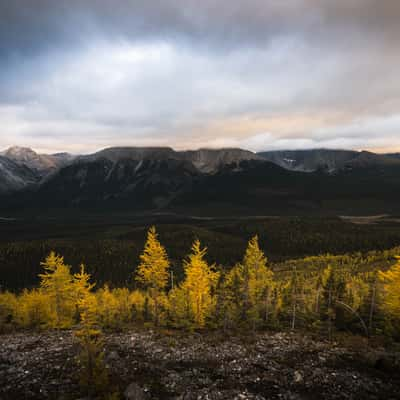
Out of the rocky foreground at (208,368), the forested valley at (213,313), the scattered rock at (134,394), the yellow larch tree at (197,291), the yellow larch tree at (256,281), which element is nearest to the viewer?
the scattered rock at (134,394)

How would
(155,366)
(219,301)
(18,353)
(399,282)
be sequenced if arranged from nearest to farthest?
(155,366) → (18,353) → (399,282) → (219,301)

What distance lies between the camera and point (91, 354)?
792 inches

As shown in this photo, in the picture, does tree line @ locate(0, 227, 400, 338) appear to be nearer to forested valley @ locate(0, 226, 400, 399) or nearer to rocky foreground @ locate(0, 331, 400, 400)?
forested valley @ locate(0, 226, 400, 399)

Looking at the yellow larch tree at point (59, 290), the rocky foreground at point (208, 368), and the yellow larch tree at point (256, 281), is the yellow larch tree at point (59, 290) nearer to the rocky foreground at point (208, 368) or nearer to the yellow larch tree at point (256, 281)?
the rocky foreground at point (208, 368)

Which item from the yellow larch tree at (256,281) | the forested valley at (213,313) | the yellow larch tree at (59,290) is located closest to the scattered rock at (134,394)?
the forested valley at (213,313)

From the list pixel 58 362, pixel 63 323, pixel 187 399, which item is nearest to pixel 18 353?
pixel 58 362

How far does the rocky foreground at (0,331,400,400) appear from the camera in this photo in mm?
21609

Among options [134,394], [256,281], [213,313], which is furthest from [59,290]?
[256,281]

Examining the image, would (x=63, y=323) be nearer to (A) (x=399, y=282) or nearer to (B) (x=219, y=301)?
(B) (x=219, y=301)

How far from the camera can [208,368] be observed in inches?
1041

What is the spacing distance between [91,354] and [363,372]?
23.9 meters

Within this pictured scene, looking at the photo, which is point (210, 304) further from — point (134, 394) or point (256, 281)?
point (134, 394)

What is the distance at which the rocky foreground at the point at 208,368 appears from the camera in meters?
21.6

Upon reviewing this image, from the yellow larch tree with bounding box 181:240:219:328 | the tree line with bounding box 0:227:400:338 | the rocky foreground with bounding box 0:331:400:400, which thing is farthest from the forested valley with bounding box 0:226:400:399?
the rocky foreground with bounding box 0:331:400:400
